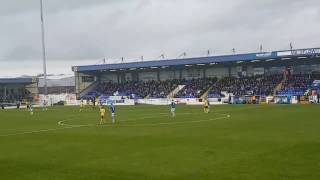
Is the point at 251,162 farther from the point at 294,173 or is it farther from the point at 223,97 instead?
the point at 223,97

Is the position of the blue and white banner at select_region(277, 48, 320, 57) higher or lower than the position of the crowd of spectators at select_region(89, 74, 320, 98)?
higher

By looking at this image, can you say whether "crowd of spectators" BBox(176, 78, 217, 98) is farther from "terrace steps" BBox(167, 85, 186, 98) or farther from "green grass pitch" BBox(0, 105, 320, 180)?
A: "green grass pitch" BBox(0, 105, 320, 180)

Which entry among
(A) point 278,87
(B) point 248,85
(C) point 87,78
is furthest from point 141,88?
(A) point 278,87

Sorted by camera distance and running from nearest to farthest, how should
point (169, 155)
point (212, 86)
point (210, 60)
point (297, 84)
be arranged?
point (169, 155) → point (297, 84) → point (210, 60) → point (212, 86)

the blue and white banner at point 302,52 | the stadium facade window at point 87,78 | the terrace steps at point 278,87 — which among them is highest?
the blue and white banner at point 302,52

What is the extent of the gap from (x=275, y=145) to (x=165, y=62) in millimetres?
78808

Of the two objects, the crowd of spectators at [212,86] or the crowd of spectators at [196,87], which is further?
the crowd of spectators at [196,87]

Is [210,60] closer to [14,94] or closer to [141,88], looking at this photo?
[141,88]

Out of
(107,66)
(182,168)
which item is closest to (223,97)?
(107,66)

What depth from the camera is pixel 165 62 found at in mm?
101188

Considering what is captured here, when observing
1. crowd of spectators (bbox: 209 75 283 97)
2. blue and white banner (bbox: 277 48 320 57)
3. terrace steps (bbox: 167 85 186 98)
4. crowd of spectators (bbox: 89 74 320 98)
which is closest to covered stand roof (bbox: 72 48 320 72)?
blue and white banner (bbox: 277 48 320 57)

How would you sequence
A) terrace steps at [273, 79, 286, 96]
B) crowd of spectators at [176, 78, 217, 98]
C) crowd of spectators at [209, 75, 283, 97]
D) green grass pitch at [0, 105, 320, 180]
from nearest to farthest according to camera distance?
green grass pitch at [0, 105, 320, 180]
terrace steps at [273, 79, 286, 96]
crowd of spectators at [209, 75, 283, 97]
crowd of spectators at [176, 78, 217, 98]

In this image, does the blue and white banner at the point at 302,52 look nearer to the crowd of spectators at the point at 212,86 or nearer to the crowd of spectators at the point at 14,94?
the crowd of spectators at the point at 212,86

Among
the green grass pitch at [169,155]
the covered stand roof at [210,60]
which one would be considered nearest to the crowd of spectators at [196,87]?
the covered stand roof at [210,60]
